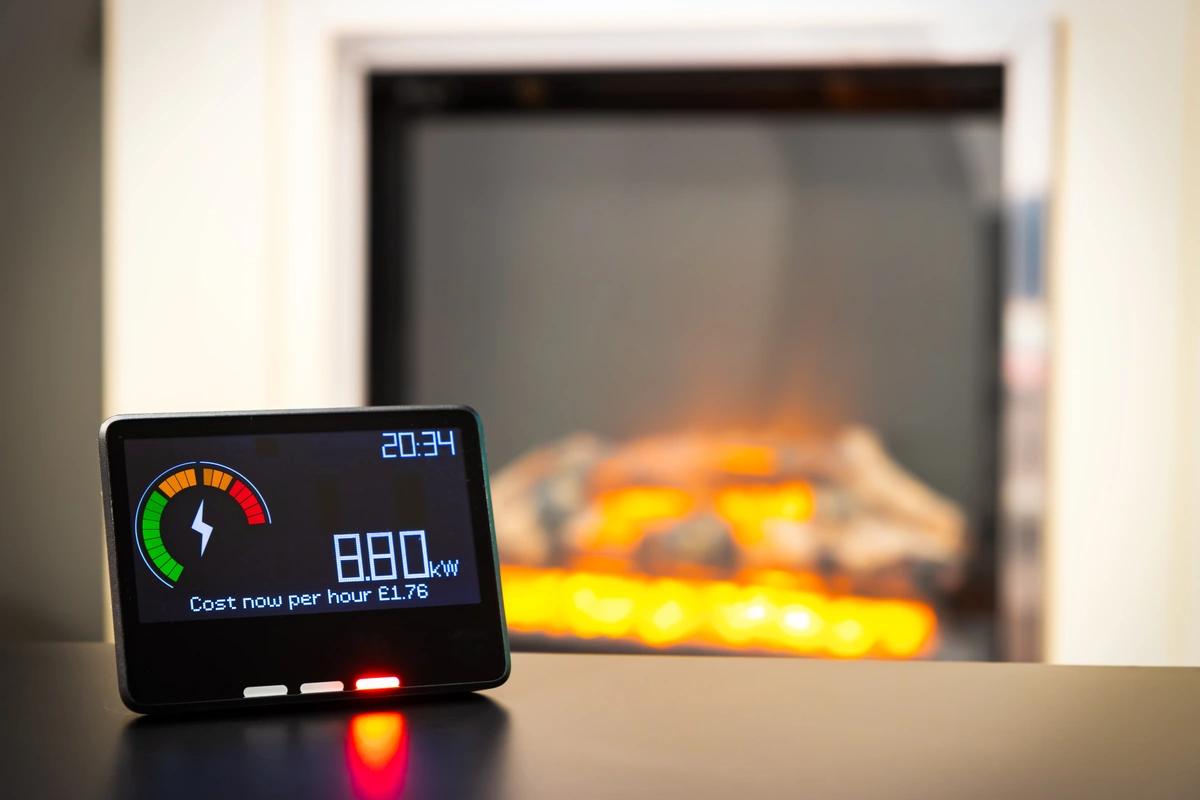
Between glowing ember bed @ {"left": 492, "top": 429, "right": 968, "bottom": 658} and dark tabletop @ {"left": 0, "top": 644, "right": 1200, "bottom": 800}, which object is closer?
dark tabletop @ {"left": 0, "top": 644, "right": 1200, "bottom": 800}

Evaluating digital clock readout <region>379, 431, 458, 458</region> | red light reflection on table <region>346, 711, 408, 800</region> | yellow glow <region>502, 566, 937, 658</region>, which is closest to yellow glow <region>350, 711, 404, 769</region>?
red light reflection on table <region>346, 711, 408, 800</region>

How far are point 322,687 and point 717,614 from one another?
143 centimetres

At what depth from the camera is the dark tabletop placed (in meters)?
0.34

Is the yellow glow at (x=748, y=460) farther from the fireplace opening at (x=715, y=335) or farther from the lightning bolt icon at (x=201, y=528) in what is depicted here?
the lightning bolt icon at (x=201, y=528)

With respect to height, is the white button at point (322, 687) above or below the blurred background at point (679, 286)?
below

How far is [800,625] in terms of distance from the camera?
1810mm

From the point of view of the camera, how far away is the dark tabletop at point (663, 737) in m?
0.34

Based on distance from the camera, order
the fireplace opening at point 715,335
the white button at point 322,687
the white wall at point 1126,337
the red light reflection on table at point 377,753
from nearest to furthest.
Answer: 1. the red light reflection on table at point 377,753
2. the white button at point 322,687
3. the white wall at point 1126,337
4. the fireplace opening at point 715,335

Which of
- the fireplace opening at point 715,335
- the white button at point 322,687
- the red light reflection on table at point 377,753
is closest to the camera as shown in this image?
the red light reflection on table at point 377,753

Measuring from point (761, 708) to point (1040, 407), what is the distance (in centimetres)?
137

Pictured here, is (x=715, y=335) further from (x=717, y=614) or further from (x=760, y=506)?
(x=717, y=614)

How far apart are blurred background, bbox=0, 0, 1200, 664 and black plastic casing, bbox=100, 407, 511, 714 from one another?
1315 mm

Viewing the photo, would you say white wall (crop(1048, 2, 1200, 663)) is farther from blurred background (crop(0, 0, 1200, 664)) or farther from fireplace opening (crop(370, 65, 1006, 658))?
fireplace opening (crop(370, 65, 1006, 658))

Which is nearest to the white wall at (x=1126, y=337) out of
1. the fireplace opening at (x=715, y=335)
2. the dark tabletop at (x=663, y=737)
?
the fireplace opening at (x=715, y=335)
